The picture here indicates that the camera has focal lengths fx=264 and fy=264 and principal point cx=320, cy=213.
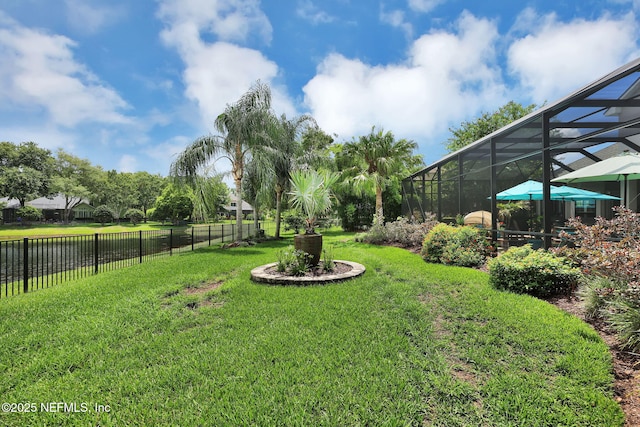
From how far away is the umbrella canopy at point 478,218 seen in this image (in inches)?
411

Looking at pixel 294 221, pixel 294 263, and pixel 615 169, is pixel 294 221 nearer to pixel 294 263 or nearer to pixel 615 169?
pixel 294 263

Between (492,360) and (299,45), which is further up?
(299,45)

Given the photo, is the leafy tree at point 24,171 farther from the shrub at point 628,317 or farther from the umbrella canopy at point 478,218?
the shrub at point 628,317

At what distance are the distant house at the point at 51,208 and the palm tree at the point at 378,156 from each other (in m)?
43.8

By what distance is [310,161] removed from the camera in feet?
49.1

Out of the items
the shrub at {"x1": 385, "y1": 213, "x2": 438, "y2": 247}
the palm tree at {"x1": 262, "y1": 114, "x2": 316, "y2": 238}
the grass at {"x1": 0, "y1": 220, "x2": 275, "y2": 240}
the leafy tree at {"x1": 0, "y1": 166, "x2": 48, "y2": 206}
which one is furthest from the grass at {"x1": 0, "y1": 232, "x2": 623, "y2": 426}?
the leafy tree at {"x1": 0, "y1": 166, "x2": 48, "y2": 206}

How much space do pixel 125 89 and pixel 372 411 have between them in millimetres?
15653

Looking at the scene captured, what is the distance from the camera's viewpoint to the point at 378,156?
44.7ft

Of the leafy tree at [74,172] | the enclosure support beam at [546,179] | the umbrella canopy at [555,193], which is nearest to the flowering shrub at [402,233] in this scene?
the umbrella canopy at [555,193]

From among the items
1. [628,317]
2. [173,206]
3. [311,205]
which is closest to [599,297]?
[628,317]

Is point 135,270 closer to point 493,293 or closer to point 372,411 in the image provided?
point 372,411

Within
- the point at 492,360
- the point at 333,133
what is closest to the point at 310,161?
the point at 492,360

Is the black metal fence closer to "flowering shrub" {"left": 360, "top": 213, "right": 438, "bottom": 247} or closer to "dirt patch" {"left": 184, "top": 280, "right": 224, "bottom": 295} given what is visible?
"dirt patch" {"left": 184, "top": 280, "right": 224, "bottom": 295}

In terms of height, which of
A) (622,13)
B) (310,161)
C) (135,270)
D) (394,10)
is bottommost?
(135,270)
